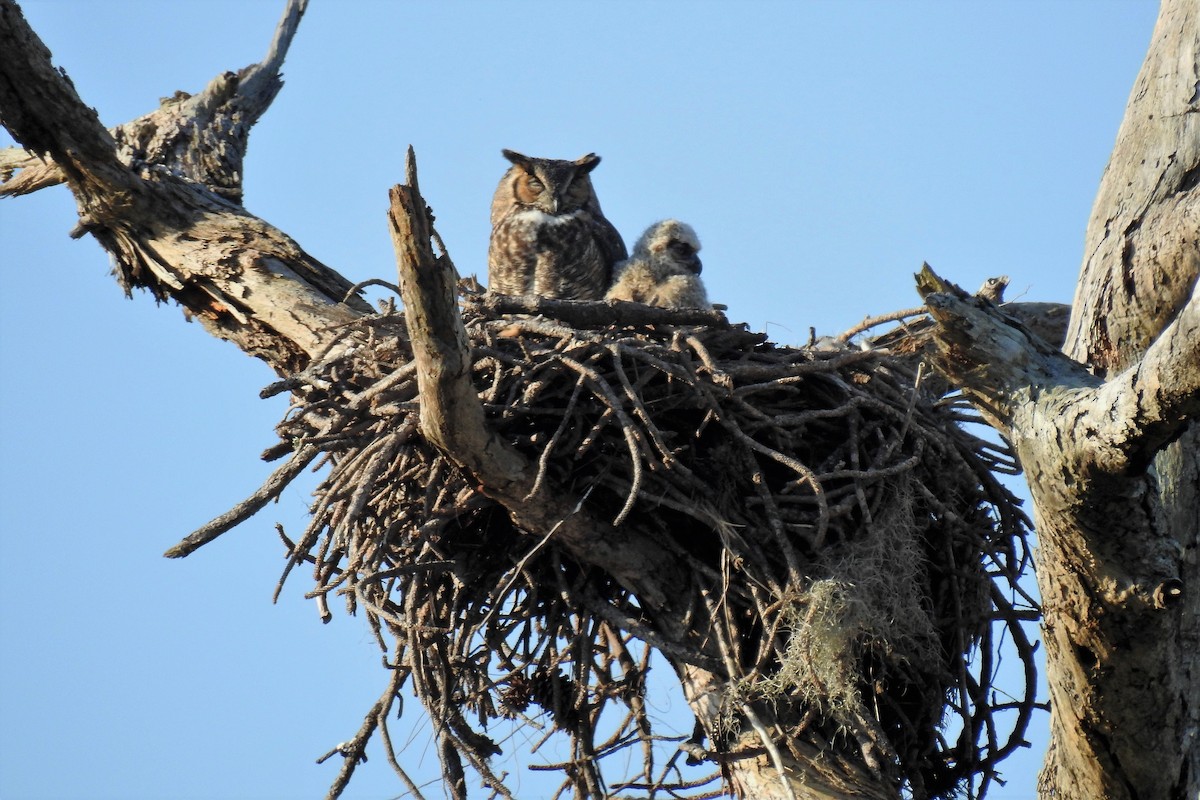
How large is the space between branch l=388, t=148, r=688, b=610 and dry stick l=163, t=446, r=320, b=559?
14.0 inches

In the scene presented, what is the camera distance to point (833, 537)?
3.33m

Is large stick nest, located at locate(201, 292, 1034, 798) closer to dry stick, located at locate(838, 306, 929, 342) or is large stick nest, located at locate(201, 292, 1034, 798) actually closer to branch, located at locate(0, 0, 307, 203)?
dry stick, located at locate(838, 306, 929, 342)

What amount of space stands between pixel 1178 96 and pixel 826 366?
3.51 ft

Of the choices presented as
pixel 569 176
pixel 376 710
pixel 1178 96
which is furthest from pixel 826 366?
pixel 569 176

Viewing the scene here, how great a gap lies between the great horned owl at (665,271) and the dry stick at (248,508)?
5.24ft

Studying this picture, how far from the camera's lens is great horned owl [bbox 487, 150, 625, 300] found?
4.76 meters

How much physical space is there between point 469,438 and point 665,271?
1774 millimetres

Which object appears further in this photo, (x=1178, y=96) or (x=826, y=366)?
(x=826, y=366)

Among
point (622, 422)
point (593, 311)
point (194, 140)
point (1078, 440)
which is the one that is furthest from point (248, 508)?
point (194, 140)

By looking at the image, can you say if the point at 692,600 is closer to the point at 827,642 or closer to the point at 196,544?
the point at 827,642

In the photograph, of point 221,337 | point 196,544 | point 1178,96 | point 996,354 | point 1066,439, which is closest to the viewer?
point 1066,439

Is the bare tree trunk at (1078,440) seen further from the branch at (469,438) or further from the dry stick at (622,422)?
the dry stick at (622,422)

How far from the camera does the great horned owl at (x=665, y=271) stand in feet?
14.2

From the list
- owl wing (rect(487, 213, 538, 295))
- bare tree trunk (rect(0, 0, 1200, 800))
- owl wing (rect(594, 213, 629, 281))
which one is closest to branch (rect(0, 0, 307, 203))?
bare tree trunk (rect(0, 0, 1200, 800))
